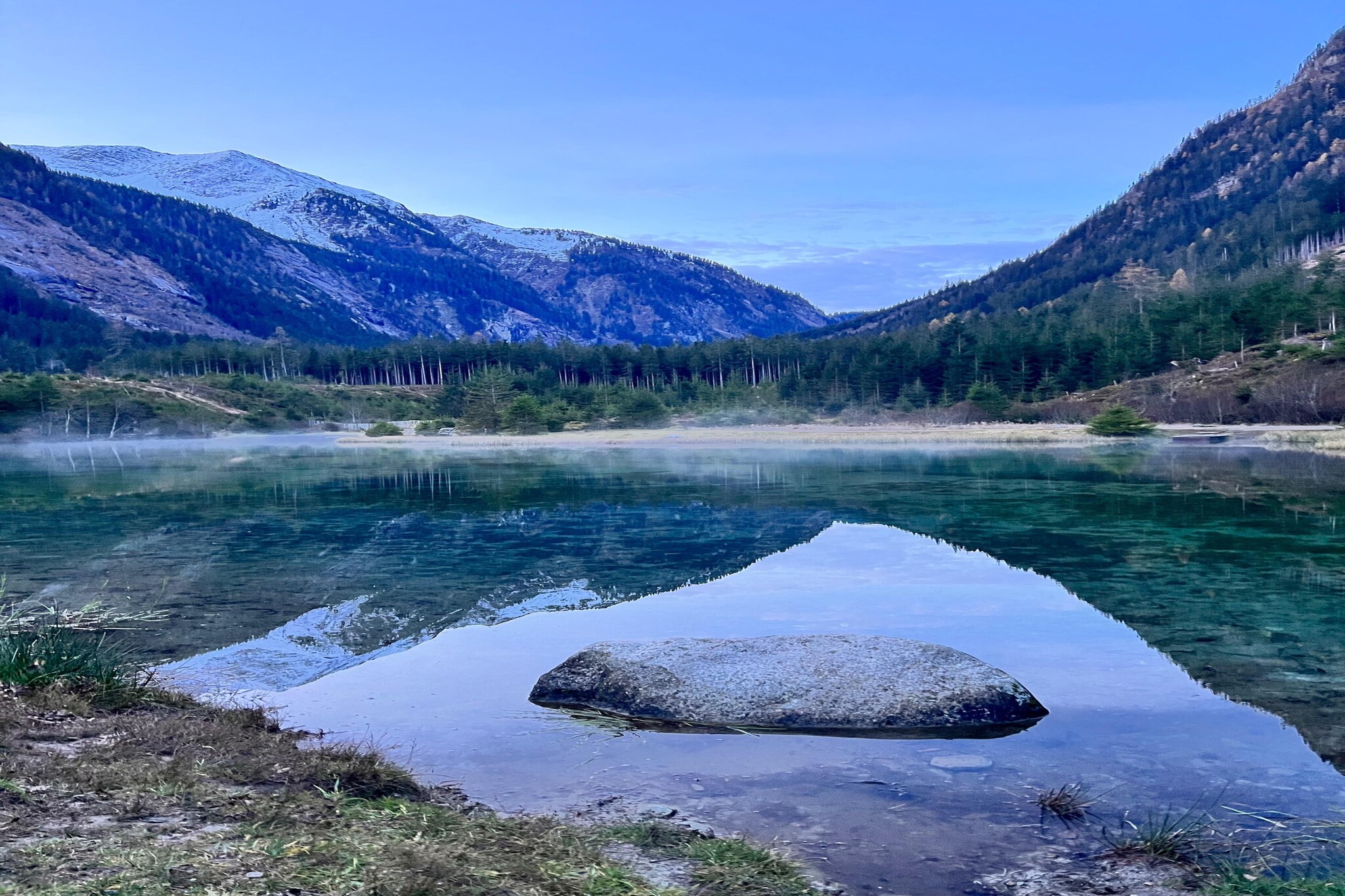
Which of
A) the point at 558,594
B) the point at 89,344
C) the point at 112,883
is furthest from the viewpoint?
the point at 89,344

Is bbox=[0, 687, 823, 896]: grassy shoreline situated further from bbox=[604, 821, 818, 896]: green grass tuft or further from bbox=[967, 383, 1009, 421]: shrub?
bbox=[967, 383, 1009, 421]: shrub

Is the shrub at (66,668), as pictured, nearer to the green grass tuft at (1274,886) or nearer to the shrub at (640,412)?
the green grass tuft at (1274,886)

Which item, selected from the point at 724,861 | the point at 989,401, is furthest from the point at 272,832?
the point at 989,401

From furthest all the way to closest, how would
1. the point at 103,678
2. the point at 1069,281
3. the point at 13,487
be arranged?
1. the point at 1069,281
2. the point at 13,487
3. the point at 103,678

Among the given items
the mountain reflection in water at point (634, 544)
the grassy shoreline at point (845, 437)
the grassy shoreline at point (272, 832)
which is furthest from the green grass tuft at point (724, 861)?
the grassy shoreline at point (845, 437)

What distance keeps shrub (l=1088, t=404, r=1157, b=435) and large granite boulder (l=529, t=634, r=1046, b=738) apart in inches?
2187

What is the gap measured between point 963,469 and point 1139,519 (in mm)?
17782

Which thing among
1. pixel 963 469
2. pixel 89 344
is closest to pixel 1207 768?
pixel 963 469

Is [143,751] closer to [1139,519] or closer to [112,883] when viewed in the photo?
[112,883]

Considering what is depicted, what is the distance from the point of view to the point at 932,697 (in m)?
9.05

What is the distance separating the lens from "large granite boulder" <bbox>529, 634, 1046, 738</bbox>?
880 centimetres

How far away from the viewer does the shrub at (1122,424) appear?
6019 cm

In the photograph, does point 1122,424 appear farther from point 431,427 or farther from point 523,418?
point 431,427

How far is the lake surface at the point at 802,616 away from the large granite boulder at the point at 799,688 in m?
0.36
